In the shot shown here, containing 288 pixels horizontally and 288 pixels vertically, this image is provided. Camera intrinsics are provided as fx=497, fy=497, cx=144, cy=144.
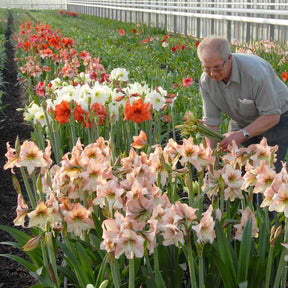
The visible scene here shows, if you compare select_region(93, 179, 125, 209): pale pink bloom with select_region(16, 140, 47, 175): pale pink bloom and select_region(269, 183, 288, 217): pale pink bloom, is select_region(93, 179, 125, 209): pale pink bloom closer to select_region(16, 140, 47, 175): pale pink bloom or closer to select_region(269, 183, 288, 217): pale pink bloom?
select_region(16, 140, 47, 175): pale pink bloom

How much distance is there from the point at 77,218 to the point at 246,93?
1.54 m

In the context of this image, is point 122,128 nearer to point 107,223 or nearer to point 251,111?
Result: point 251,111

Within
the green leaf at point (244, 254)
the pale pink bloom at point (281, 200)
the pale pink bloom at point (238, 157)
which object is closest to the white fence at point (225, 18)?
the pale pink bloom at point (238, 157)

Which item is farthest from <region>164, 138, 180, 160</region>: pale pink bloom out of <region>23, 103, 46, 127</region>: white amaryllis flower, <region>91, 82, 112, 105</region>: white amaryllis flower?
<region>23, 103, 46, 127</region>: white amaryllis flower

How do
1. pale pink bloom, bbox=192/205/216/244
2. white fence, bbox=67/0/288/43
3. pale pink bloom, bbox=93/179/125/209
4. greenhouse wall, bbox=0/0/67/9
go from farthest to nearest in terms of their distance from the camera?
greenhouse wall, bbox=0/0/67/9 → white fence, bbox=67/0/288/43 → pale pink bloom, bbox=93/179/125/209 → pale pink bloom, bbox=192/205/216/244

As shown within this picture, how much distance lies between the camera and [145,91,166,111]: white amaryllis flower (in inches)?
136

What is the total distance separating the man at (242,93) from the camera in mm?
2740

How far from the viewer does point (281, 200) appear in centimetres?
159

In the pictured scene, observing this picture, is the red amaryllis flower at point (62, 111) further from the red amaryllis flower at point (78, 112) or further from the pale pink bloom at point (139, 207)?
the pale pink bloom at point (139, 207)

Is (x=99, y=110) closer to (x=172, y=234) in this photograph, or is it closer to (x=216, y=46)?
(x=216, y=46)

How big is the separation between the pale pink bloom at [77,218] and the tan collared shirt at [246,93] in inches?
57.5

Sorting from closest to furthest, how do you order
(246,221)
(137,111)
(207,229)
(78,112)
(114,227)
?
(114,227)
(207,229)
(246,221)
(137,111)
(78,112)

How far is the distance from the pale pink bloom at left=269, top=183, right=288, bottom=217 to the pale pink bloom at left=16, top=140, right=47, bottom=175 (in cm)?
93

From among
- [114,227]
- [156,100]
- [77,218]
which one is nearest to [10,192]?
[156,100]
